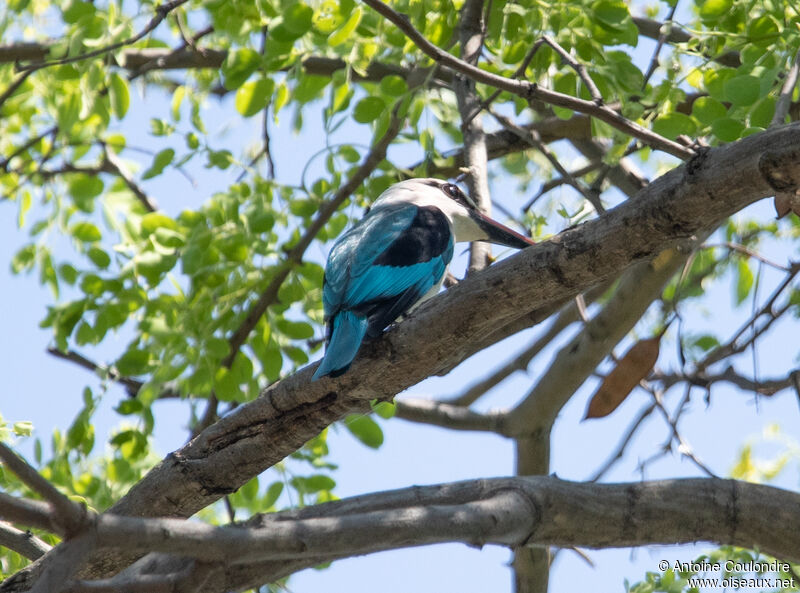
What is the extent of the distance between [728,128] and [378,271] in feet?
3.99

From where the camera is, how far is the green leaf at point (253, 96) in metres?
3.82

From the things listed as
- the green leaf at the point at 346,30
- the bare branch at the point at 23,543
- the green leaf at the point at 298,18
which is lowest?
the bare branch at the point at 23,543

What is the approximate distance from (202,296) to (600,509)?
1805 millimetres

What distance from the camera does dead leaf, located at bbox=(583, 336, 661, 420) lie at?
11.1ft

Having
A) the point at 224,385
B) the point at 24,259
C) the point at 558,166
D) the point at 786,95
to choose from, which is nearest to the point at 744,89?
the point at 786,95

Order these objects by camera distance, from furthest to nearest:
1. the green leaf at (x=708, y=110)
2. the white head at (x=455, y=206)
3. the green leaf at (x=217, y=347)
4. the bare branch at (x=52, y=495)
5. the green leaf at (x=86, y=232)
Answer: the green leaf at (x=86, y=232)
the white head at (x=455, y=206)
the green leaf at (x=217, y=347)
the green leaf at (x=708, y=110)
the bare branch at (x=52, y=495)

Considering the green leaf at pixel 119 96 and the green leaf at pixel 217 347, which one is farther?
the green leaf at pixel 119 96

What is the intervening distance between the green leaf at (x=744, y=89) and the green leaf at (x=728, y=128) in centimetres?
7

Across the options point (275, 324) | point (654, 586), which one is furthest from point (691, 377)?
point (275, 324)

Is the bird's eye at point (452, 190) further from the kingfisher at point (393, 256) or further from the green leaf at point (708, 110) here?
the green leaf at point (708, 110)

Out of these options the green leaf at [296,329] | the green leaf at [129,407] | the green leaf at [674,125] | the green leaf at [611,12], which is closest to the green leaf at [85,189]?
the green leaf at [129,407]

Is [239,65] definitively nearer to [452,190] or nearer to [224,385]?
[452,190]

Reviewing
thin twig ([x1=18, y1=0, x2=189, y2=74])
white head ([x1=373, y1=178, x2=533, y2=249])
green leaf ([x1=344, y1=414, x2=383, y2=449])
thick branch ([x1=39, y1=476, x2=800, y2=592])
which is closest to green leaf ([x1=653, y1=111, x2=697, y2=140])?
white head ([x1=373, y1=178, x2=533, y2=249])

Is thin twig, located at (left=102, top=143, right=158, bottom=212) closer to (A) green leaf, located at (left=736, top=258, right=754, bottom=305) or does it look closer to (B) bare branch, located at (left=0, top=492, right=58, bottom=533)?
(A) green leaf, located at (left=736, top=258, right=754, bottom=305)
